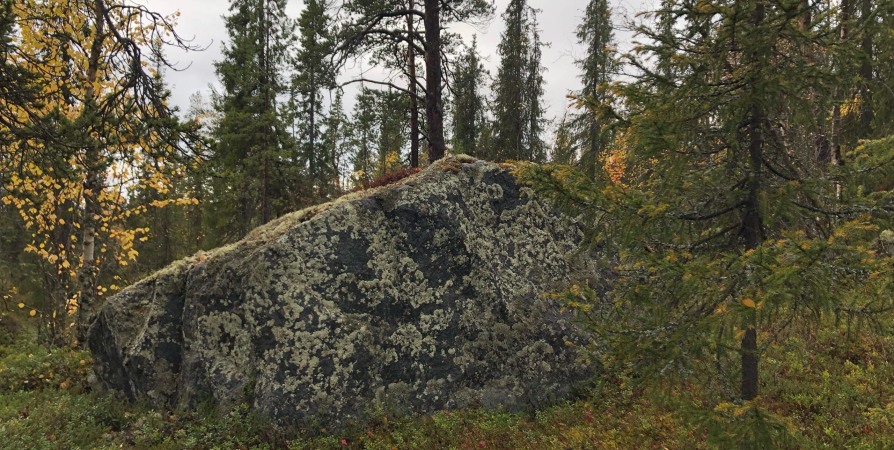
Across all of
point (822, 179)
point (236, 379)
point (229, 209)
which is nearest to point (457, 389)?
point (236, 379)

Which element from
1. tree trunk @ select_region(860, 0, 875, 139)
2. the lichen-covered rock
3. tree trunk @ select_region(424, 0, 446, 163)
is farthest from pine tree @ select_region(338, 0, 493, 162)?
tree trunk @ select_region(860, 0, 875, 139)

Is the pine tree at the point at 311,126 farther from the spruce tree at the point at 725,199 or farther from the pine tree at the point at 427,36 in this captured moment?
the spruce tree at the point at 725,199

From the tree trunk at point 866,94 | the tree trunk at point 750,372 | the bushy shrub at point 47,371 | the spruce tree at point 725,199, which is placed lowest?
the bushy shrub at point 47,371

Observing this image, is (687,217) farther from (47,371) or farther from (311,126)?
(311,126)

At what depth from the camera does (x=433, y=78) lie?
1107 centimetres

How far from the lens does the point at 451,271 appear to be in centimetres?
642

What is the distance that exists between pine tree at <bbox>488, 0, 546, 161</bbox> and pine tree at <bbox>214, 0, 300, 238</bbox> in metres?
10.5

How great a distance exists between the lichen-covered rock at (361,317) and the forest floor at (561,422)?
0.96 feet

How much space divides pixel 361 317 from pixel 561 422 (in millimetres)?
3159

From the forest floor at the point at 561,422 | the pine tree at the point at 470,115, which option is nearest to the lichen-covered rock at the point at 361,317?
the forest floor at the point at 561,422

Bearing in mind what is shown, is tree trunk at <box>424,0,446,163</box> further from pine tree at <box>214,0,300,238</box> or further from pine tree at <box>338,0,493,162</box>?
pine tree at <box>214,0,300,238</box>

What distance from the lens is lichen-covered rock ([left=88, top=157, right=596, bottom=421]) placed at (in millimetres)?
5566

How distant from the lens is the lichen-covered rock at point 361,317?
5.57m

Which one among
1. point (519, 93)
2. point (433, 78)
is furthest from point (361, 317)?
point (519, 93)
